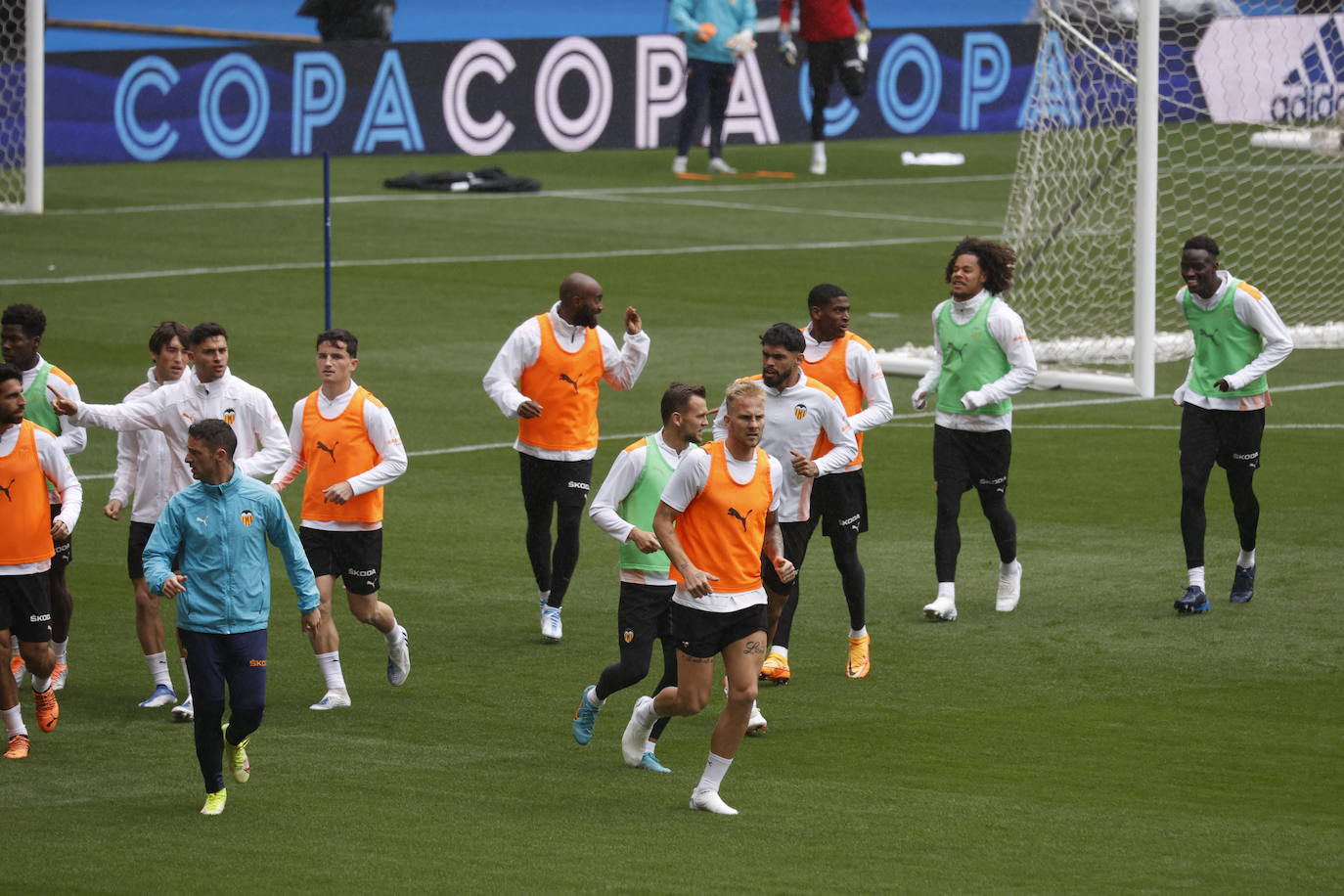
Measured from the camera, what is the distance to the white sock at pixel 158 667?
11.3 meters

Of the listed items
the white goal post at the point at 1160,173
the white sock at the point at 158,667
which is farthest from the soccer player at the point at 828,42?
the white sock at the point at 158,667

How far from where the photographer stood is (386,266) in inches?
1067

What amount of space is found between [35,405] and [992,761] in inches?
210

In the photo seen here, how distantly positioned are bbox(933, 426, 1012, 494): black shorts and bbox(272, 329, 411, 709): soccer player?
3678 millimetres

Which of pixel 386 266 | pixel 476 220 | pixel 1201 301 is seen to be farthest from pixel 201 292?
pixel 1201 301

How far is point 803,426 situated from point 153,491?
3.43m

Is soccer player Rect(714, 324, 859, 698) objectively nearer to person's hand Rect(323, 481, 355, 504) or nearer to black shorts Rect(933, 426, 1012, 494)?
black shorts Rect(933, 426, 1012, 494)

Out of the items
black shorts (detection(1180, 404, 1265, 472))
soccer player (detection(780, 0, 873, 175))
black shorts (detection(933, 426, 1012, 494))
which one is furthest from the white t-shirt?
soccer player (detection(780, 0, 873, 175))

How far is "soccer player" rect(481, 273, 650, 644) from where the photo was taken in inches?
509

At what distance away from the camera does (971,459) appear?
43.8ft

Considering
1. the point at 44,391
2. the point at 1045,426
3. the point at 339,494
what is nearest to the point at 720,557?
the point at 339,494

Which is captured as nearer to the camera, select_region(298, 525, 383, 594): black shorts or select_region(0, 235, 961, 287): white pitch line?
select_region(298, 525, 383, 594): black shorts

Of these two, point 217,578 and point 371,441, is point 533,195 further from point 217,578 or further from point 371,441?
point 217,578

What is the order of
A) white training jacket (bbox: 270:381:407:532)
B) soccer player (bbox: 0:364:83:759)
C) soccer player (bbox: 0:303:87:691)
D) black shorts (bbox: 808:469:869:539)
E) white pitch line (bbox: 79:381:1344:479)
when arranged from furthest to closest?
white pitch line (bbox: 79:381:1344:479), black shorts (bbox: 808:469:869:539), soccer player (bbox: 0:303:87:691), white training jacket (bbox: 270:381:407:532), soccer player (bbox: 0:364:83:759)
